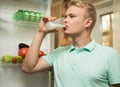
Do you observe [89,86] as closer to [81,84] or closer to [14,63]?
[81,84]

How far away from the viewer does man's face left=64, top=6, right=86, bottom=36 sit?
4.94ft

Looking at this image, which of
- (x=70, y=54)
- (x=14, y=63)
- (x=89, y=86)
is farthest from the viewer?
(x=14, y=63)

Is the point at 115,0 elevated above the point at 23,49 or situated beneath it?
elevated above

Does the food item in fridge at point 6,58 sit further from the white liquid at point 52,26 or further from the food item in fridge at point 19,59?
the white liquid at point 52,26

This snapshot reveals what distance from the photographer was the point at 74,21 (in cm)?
151

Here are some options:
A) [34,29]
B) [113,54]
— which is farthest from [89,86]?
[34,29]

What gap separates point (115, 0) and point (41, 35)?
43.2 inches

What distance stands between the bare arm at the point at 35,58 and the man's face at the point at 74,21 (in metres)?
0.12

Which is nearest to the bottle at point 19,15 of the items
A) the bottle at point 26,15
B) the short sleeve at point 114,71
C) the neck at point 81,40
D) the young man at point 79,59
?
the bottle at point 26,15

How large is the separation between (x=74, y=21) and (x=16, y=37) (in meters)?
0.53

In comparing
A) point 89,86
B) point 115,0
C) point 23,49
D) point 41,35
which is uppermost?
point 115,0

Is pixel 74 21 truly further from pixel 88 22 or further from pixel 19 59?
pixel 19 59

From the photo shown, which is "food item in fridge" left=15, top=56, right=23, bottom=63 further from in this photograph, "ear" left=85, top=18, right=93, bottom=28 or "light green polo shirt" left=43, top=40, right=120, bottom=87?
"ear" left=85, top=18, right=93, bottom=28

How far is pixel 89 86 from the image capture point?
55.4 inches
